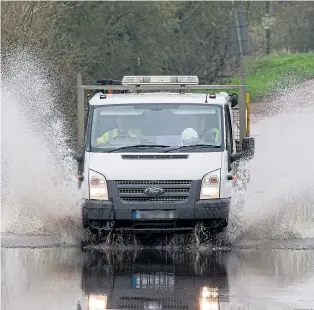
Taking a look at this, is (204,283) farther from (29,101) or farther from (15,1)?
(15,1)

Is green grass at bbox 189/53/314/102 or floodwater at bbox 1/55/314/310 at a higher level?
green grass at bbox 189/53/314/102

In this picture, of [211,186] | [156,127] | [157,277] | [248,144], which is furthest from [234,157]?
[157,277]

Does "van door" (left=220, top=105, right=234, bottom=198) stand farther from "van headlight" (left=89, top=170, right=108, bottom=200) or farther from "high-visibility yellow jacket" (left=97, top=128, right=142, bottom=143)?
"van headlight" (left=89, top=170, right=108, bottom=200)

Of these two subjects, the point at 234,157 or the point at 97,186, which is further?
the point at 234,157

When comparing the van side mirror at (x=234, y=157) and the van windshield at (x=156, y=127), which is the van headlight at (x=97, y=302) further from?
the van side mirror at (x=234, y=157)

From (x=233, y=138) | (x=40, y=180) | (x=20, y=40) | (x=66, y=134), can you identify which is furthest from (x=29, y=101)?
(x=233, y=138)

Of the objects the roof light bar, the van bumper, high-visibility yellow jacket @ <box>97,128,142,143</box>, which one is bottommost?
the van bumper

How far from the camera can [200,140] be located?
15844 millimetres

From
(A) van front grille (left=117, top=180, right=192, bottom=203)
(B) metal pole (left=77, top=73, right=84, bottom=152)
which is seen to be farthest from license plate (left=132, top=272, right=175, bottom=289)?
(B) metal pole (left=77, top=73, right=84, bottom=152)

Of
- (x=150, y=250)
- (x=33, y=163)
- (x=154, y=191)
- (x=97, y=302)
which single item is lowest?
(x=97, y=302)

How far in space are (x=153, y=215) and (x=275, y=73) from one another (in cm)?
3225

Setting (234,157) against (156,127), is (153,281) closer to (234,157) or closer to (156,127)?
(234,157)

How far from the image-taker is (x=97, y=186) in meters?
15.4

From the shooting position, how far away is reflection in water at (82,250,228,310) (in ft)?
38.2
